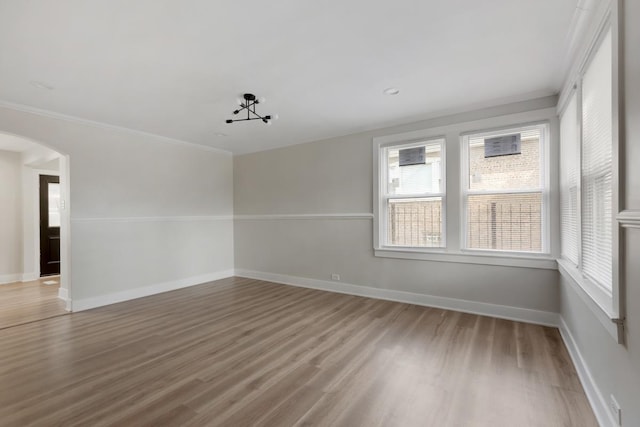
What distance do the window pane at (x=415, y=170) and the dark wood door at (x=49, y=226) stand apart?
7205 mm

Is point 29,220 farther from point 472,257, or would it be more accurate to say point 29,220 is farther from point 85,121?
point 472,257

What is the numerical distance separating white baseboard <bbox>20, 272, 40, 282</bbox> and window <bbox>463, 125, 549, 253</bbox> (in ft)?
27.0

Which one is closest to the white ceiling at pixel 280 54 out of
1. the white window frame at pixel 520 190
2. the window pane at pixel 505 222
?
the white window frame at pixel 520 190

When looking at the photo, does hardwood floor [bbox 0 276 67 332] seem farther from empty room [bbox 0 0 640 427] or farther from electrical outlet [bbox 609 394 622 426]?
electrical outlet [bbox 609 394 622 426]

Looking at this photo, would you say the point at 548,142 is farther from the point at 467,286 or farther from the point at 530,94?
the point at 467,286

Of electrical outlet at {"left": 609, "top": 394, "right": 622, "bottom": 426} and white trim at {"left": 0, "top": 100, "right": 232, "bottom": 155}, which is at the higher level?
white trim at {"left": 0, "top": 100, "right": 232, "bottom": 155}

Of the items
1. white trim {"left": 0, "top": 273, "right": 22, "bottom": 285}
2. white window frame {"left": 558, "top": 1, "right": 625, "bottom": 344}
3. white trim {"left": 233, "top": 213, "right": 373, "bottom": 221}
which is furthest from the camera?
white trim {"left": 0, "top": 273, "right": 22, "bottom": 285}

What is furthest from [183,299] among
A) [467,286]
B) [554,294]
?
[554,294]

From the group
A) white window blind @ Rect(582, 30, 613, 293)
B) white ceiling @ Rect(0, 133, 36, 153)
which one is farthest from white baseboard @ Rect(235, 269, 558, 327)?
white ceiling @ Rect(0, 133, 36, 153)

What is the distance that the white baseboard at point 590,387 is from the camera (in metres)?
1.69

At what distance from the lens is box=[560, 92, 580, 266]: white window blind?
2.52 m

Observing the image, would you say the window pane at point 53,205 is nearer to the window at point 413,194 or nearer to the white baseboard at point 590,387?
the window at point 413,194

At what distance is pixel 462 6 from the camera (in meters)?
1.92

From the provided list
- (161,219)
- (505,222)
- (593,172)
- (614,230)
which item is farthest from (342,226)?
(614,230)
